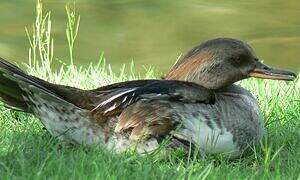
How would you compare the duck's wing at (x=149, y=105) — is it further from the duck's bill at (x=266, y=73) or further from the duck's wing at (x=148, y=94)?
the duck's bill at (x=266, y=73)

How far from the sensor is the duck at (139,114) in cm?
528

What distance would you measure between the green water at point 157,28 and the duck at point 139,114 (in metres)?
4.79

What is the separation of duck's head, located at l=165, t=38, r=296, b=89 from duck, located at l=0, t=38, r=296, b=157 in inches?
6.2

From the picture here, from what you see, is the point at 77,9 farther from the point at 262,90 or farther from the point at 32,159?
the point at 32,159

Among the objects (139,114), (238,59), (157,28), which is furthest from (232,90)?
(157,28)

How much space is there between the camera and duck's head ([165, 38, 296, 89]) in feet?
Result: 19.0

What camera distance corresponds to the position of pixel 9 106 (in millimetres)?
5648

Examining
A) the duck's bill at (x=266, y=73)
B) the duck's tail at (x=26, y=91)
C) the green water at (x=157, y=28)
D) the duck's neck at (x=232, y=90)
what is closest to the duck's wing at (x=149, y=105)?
the duck's tail at (x=26, y=91)

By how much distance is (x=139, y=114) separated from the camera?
5.30 meters

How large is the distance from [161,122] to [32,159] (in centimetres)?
86

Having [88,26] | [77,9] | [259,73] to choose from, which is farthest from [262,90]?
[77,9]

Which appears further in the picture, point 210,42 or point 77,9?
point 77,9

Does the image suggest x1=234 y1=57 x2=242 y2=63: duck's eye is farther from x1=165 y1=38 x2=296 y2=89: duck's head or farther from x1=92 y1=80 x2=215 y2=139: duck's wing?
x1=92 y1=80 x2=215 y2=139: duck's wing

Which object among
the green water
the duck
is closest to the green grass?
the duck
